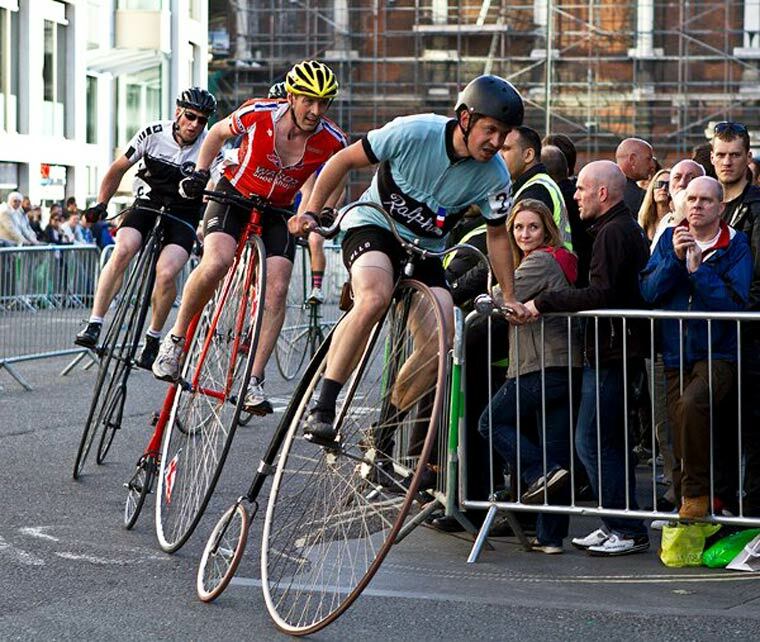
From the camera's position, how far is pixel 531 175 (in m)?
9.57

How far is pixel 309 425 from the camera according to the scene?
6.39 metres

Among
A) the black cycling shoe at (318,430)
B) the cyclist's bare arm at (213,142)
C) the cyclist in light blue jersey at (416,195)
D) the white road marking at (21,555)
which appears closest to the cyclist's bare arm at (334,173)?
the cyclist in light blue jersey at (416,195)

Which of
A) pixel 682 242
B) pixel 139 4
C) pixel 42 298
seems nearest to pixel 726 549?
pixel 682 242

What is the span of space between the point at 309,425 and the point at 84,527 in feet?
7.74

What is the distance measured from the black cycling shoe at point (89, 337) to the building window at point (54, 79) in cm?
3502

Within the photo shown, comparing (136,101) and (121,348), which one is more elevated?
(136,101)

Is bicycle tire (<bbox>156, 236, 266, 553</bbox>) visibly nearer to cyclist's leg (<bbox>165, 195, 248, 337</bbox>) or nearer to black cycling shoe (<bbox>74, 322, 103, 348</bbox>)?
cyclist's leg (<bbox>165, 195, 248, 337</bbox>)

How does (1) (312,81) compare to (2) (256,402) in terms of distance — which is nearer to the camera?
(2) (256,402)

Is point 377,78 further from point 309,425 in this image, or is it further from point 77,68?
point 309,425

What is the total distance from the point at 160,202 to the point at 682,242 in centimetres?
405

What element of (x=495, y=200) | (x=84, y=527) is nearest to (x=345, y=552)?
(x=495, y=200)

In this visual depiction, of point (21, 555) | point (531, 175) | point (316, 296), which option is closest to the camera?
point (21, 555)

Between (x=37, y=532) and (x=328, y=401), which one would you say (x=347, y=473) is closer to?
(x=328, y=401)

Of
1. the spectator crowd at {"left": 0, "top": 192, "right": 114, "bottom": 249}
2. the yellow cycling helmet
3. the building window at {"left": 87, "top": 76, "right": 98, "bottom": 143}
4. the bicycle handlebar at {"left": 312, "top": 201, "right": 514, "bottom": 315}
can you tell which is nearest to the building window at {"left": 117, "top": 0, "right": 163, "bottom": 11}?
the building window at {"left": 87, "top": 76, "right": 98, "bottom": 143}
